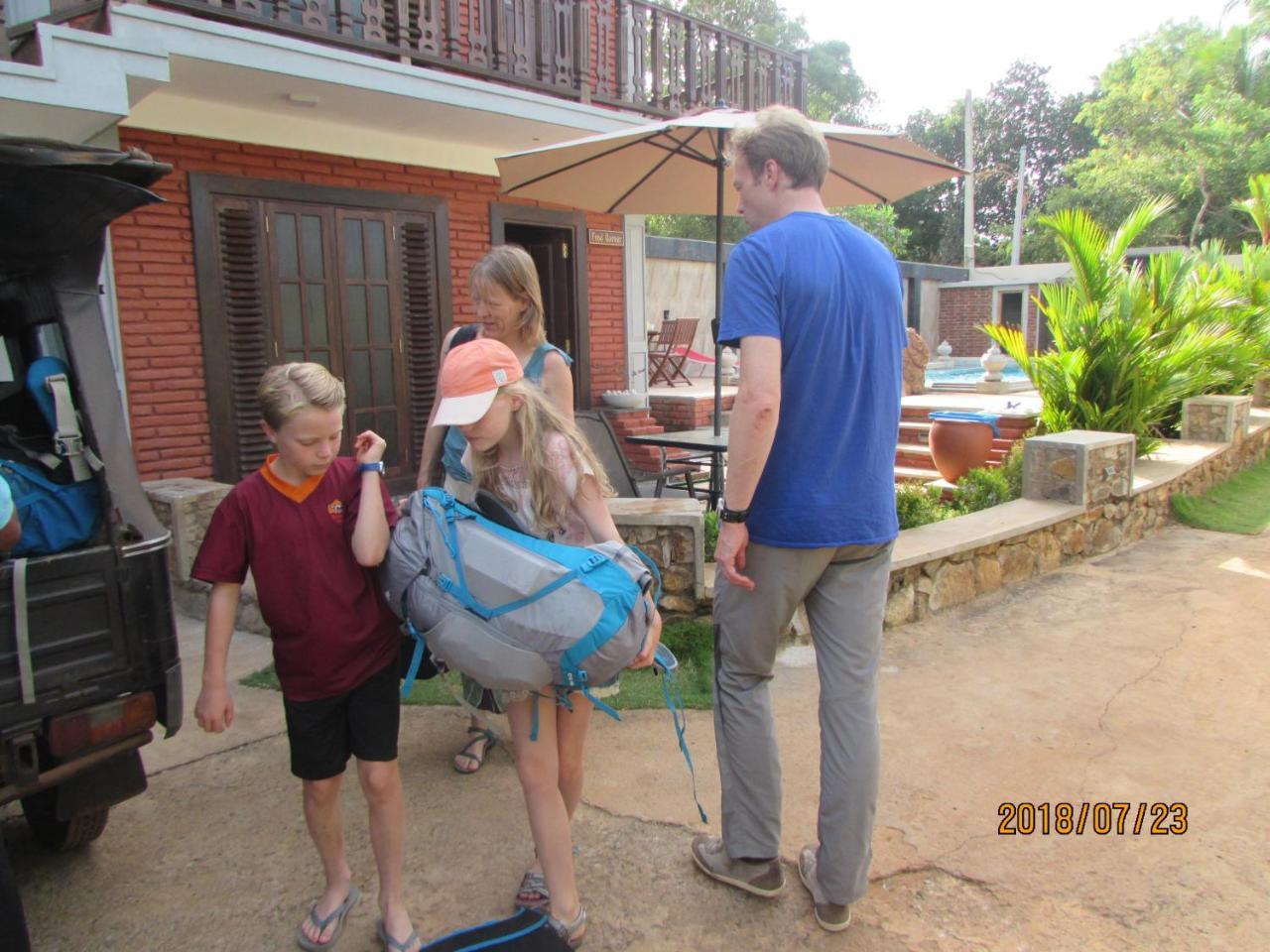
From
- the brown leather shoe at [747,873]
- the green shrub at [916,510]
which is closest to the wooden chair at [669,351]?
the green shrub at [916,510]

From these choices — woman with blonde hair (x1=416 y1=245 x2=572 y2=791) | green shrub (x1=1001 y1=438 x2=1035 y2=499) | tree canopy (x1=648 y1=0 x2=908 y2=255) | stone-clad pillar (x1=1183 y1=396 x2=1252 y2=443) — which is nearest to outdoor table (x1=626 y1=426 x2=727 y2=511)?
green shrub (x1=1001 y1=438 x2=1035 y2=499)

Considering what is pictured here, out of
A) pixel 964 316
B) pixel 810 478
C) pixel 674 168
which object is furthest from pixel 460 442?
pixel 964 316

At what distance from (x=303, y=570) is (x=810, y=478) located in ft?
3.90

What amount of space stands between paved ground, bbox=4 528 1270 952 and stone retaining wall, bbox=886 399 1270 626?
53 cm

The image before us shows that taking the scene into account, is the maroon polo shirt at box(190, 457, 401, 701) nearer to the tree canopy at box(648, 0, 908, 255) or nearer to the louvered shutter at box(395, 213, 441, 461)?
the louvered shutter at box(395, 213, 441, 461)

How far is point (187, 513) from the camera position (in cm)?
497

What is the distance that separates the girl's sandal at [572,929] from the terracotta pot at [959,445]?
5.59m

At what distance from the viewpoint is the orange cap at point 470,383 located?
6.82ft

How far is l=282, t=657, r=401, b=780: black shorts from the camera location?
2.17 metres

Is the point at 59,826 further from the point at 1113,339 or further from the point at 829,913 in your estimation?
the point at 1113,339

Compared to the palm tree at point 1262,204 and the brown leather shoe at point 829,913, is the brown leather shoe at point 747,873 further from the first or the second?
the palm tree at point 1262,204

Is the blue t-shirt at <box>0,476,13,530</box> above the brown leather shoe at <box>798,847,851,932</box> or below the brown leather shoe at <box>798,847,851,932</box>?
above

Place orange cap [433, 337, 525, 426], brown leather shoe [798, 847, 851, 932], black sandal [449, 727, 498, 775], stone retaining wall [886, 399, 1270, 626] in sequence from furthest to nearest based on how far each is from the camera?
stone retaining wall [886, 399, 1270, 626] < black sandal [449, 727, 498, 775] < brown leather shoe [798, 847, 851, 932] < orange cap [433, 337, 525, 426]

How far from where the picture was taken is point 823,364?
2.21m
